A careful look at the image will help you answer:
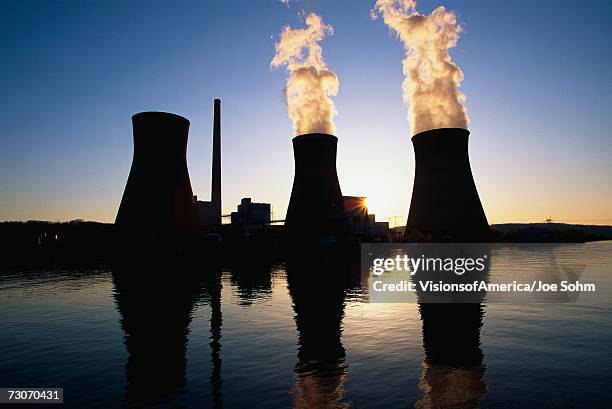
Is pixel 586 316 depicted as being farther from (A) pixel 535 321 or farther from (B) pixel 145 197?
(B) pixel 145 197

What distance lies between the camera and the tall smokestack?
5912 centimetres

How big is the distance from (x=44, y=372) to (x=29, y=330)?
14.9 feet

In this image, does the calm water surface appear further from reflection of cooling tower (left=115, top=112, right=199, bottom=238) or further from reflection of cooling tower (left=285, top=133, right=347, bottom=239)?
reflection of cooling tower (left=285, top=133, right=347, bottom=239)

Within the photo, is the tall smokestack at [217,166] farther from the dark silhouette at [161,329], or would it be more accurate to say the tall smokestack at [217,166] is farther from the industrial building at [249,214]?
the dark silhouette at [161,329]

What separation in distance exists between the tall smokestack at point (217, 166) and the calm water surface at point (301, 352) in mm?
43307

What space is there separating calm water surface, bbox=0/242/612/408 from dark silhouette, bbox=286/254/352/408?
0.04 m

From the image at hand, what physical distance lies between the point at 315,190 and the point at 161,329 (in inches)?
1434

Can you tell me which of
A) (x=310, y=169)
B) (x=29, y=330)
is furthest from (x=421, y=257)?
(x=29, y=330)

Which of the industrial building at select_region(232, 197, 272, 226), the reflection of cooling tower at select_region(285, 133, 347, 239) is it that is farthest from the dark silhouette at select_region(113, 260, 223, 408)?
the industrial building at select_region(232, 197, 272, 226)

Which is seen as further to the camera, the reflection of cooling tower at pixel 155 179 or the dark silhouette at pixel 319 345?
the reflection of cooling tower at pixel 155 179

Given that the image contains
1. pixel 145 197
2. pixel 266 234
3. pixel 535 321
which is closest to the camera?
pixel 535 321

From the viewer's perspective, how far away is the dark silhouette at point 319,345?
23.4ft

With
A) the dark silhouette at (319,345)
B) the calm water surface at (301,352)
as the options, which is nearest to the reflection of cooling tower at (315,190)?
the dark silhouette at (319,345)

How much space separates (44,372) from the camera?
8.48m
